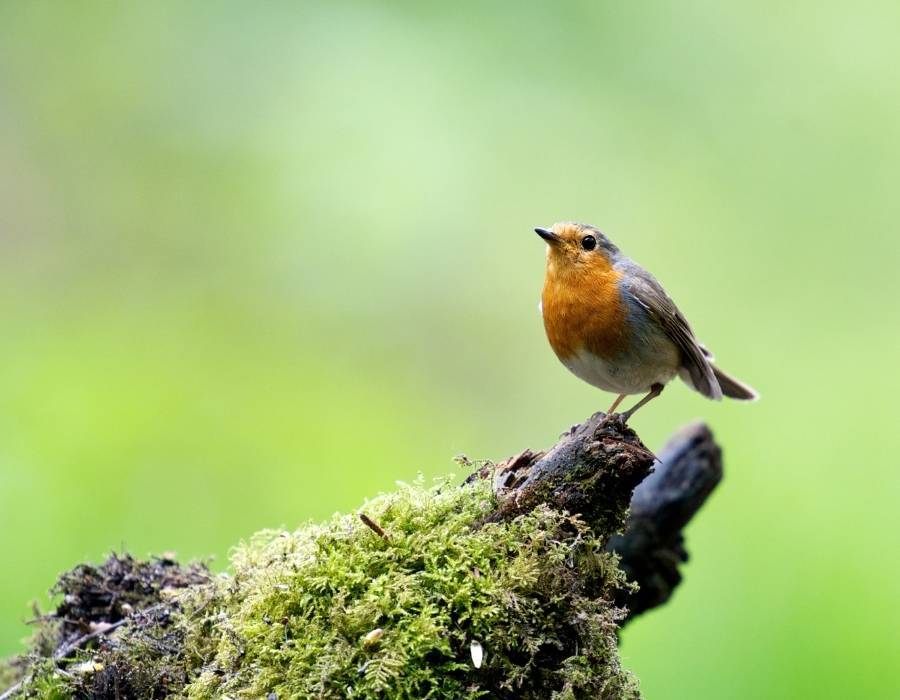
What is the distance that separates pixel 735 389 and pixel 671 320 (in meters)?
1.21

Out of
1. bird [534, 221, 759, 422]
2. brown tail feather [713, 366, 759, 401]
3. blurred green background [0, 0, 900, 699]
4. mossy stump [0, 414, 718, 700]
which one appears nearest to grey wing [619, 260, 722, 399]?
bird [534, 221, 759, 422]

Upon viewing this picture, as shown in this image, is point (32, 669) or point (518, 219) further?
point (518, 219)

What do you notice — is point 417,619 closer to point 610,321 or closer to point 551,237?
point 610,321

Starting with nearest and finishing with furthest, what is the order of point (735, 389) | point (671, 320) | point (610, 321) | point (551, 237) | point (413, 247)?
point (610, 321), point (671, 320), point (551, 237), point (735, 389), point (413, 247)

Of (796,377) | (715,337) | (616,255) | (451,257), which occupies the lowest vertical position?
(616,255)

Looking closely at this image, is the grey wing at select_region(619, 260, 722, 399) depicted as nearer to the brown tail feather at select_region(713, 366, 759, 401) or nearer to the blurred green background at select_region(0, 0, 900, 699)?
the brown tail feather at select_region(713, 366, 759, 401)

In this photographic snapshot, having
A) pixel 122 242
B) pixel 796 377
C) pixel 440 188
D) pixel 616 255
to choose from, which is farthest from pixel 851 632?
pixel 122 242

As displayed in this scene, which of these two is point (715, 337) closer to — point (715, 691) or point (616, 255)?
point (715, 691)

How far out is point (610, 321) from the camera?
4.05m

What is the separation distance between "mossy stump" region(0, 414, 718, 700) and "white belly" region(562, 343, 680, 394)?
1.29m

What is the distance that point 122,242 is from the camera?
10.1m

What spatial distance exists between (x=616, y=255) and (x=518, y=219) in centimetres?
567

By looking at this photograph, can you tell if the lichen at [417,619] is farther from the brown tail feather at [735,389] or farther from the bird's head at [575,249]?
the brown tail feather at [735,389]

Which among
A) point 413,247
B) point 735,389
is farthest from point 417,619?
point 413,247
